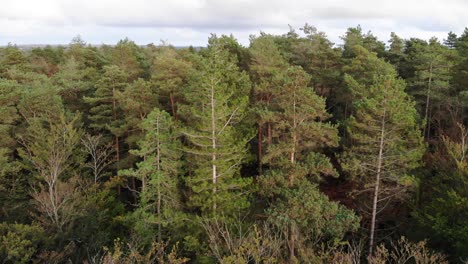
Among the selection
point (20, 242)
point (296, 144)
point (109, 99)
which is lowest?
point (20, 242)

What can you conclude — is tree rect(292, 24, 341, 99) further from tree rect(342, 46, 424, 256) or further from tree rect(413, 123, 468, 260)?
tree rect(413, 123, 468, 260)

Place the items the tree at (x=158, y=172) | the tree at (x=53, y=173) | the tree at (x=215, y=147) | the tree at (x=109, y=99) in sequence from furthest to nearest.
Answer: the tree at (x=109, y=99) → the tree at (x=53, y=173) → the tree at (x=158, y=172) → the tree at (x=215, y=147)

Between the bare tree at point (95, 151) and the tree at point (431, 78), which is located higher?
the tree at point (431, 78)

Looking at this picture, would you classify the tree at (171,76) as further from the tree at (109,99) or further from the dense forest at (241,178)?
the tree at (109,99)

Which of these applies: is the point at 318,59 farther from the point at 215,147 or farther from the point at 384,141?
the point at 215,147

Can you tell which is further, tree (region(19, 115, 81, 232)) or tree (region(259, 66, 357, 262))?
tree (region(19, 115, 81, 232))

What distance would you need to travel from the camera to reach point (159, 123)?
19078 mm

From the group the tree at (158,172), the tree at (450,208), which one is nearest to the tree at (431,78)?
the tree at (450,208)

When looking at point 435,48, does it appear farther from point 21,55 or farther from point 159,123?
point 21,55

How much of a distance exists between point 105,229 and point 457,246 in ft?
59.5

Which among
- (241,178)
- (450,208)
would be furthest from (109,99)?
(450,208)

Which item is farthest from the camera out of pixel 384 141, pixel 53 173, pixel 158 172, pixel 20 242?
pixel 53 173

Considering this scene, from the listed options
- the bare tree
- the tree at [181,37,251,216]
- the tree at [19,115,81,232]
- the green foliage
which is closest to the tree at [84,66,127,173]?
the bare tree

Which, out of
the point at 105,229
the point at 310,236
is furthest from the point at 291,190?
the point at 105,229
